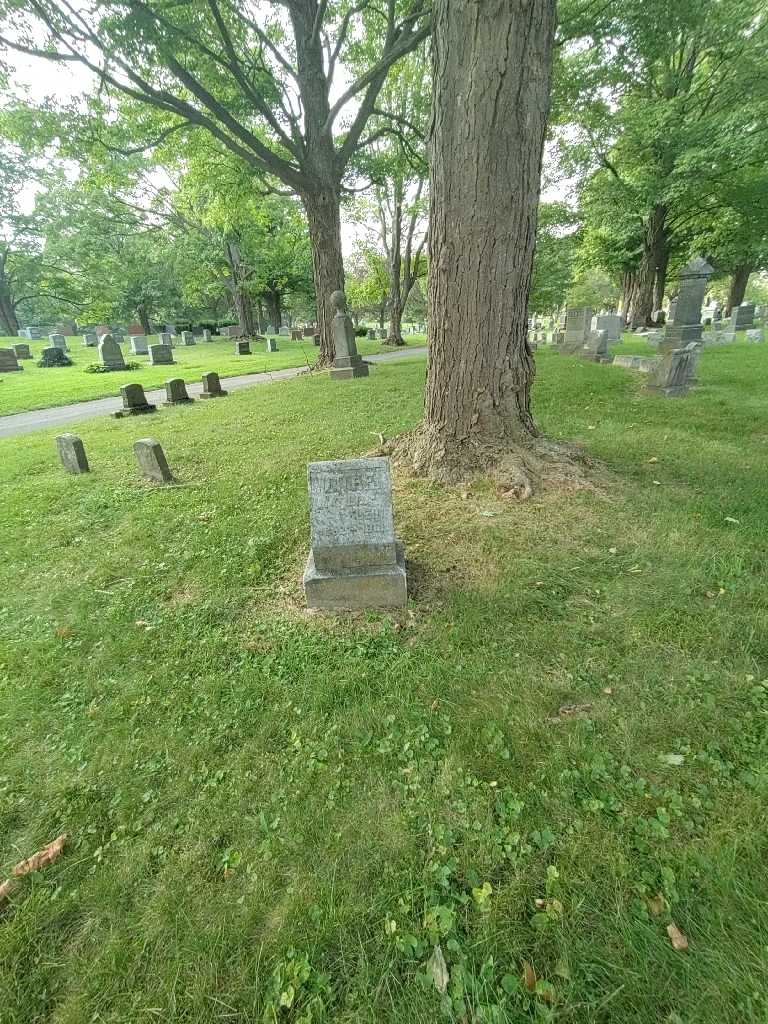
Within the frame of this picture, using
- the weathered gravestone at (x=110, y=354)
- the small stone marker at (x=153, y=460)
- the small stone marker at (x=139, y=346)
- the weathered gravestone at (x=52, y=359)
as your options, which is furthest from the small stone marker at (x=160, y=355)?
the small stone marker at (x=153, y=460)

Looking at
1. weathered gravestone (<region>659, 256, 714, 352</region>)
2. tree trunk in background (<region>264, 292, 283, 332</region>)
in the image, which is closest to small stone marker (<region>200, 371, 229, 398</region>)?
weathered gravestone (<region>659, 256, 714, 352</region>)

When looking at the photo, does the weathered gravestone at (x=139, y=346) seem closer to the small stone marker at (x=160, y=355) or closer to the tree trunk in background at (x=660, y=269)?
the small stone marker at (x=160, y=355)

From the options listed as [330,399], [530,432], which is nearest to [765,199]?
[330,399]

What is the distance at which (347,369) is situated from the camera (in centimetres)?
1234

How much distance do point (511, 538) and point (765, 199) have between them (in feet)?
74.8

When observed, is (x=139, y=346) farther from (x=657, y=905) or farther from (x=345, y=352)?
(x=657, y=905)

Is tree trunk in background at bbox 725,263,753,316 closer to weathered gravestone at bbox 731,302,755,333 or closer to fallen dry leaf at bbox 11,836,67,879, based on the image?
weathered gravestone at bbox 731,302,755,333

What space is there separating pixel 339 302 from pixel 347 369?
230cm

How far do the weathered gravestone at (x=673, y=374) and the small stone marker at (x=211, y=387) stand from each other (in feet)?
33.8

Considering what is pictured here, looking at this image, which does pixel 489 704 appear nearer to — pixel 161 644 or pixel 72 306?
pixel 161 644

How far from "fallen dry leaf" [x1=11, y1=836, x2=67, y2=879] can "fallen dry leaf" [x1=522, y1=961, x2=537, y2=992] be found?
5.89 feet

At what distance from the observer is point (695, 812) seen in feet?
5.57

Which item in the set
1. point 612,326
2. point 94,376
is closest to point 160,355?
point 94,376

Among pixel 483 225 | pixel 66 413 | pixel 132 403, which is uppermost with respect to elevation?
pixel 483 225
